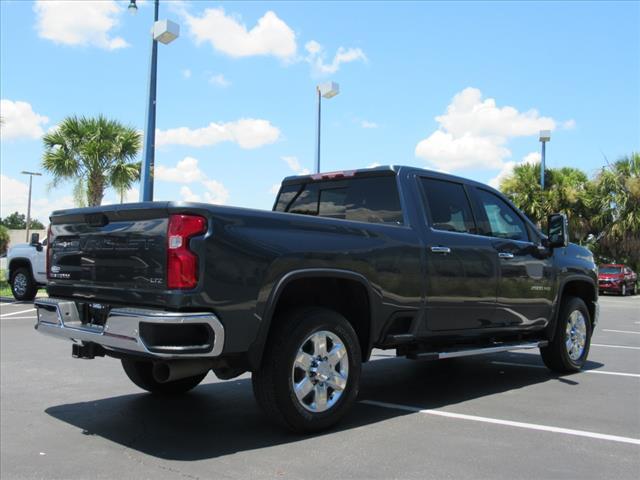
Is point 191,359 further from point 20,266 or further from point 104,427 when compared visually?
point 20,266

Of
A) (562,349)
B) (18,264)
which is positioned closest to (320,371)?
(562,349)

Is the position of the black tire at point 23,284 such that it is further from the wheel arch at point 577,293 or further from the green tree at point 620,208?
the green tree at point 620,208

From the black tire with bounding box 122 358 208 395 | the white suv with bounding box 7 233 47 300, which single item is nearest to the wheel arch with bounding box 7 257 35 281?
the white suv with bounding box 7 233 47 300

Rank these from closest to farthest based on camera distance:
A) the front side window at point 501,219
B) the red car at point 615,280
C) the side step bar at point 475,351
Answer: the side step bar at point 475,351 < the front side window at point 501,219 < the red car at point 615,280

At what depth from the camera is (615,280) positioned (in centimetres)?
2683

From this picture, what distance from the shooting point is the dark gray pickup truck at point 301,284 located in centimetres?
385

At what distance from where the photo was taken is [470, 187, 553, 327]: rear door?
608 centimetres

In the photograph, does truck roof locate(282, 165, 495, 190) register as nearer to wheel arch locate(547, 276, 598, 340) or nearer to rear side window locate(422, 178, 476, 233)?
rear side window locate(422, 178, 476, 233)

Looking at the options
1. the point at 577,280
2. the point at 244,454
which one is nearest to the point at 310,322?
the point at 244,454

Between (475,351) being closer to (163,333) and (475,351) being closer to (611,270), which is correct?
(163,333)

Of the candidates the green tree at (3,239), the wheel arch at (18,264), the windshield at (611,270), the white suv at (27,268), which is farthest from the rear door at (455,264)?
the green tree at (3,239)

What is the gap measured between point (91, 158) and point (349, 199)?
57.6 feet

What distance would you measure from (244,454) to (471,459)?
4.58 ft

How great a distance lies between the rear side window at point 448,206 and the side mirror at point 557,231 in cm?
124
